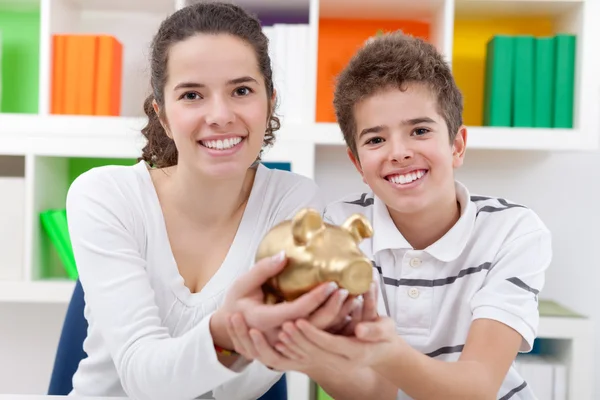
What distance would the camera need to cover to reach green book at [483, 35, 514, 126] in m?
2.03

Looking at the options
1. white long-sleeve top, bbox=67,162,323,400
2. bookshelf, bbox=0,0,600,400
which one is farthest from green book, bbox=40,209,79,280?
white long-sleeve top, bbox=67,162,323,400

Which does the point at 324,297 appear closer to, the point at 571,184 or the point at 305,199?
the point at 305,199

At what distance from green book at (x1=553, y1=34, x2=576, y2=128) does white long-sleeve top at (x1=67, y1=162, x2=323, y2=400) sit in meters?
1.07

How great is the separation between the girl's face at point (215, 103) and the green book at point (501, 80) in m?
1.10

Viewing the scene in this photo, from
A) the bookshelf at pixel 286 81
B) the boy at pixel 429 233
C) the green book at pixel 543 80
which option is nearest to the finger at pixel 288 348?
the boy at pixel 429 233

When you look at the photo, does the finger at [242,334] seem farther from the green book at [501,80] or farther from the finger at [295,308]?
the green book at [501,80]

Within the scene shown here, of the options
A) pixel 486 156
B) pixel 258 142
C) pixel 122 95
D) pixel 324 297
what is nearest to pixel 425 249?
pixel 258 142

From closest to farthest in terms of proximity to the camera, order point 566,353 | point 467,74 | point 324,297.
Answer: point 324,297, point 566,353, point 467,74

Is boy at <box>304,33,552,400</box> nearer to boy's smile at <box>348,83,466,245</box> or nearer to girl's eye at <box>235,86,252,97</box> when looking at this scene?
boy's smile at <box>348,83,466,245</box>

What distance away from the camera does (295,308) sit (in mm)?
719

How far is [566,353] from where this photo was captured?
1996 millimetres

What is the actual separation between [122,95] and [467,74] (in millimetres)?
1156

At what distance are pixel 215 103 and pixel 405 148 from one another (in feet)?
1.04

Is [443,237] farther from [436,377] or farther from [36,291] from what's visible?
[36,291]
